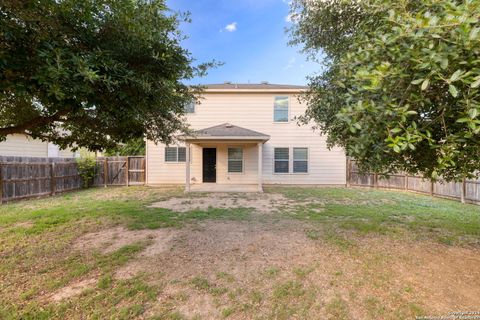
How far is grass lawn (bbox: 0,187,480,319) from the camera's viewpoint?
114 inches

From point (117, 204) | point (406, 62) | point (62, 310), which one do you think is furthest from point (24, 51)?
point (117, 204)

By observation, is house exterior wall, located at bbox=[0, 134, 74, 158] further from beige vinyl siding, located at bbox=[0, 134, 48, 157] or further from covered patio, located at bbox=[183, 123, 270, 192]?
covered patio, located at bbox=[183, 123, 270, 192]

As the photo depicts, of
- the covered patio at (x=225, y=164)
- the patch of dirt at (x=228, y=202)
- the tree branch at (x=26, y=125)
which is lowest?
the patch of dirt at (x=228, y=202)

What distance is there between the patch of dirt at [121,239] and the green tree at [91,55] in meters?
2.27

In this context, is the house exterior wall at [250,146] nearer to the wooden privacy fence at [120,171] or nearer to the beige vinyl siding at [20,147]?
the wooden privacy fence at [120,171]

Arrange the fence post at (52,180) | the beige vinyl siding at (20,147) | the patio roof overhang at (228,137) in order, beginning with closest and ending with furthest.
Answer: the fence post at (52,180), the patio roof overhang at (228,137), the beige vinyl siding at (20,147)

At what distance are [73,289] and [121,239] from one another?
1.75 metres

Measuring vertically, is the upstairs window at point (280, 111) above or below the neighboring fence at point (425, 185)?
above

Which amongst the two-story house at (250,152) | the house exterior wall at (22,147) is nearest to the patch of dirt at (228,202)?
the two-story house at (250,152)

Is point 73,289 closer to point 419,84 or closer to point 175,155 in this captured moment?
point 419,84

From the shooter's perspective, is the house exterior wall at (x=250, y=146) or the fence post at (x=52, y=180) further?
the house exterior wall at (x=250, y=146)

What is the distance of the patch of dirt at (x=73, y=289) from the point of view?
303 centimetres

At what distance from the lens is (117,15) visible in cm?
294

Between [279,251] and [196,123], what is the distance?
415 inches
